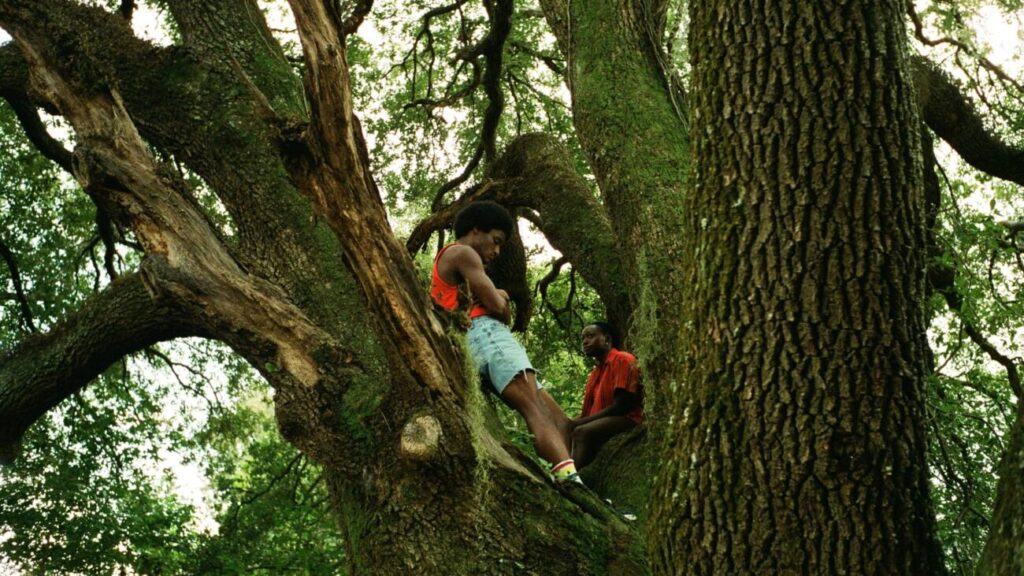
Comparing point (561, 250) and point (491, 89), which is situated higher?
point (491, 89)

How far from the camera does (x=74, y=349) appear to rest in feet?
18.4

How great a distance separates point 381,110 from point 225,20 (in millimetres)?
5944

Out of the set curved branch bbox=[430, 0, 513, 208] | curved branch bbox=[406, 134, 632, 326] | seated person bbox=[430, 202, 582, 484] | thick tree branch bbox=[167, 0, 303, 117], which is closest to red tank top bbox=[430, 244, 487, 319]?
seated person bbox=[430, 202, 582, 484]

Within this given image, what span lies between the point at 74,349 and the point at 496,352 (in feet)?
8.18

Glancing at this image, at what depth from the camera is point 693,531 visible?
2.87 meters

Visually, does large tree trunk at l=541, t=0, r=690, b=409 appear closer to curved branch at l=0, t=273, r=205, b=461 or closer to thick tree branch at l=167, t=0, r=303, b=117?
thick tree branch at l=167, t=0, r=303, b=117

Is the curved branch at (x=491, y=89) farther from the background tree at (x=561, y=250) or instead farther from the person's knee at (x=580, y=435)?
the person's knee at (x=580, y=435)

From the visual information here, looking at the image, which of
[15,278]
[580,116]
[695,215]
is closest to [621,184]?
[580,116]

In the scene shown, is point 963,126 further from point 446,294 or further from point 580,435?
point 446,294

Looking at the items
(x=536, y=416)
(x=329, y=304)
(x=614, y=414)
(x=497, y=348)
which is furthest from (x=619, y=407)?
(x=329, y=304)

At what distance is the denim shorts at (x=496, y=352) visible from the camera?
4895mm

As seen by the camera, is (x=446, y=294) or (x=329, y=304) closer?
(x=329, y=304)

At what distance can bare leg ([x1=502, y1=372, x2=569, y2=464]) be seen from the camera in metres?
4.79

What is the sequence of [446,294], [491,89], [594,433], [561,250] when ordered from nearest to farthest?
[446,294], [594,433], [561,250], [491,89]
